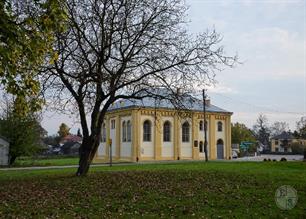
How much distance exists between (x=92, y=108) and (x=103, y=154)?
144ft

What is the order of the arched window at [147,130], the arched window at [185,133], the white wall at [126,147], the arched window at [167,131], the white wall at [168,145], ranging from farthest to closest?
the arched window at [185,133], the arched window at [167,131], the white wall at [168,145], the arched window at [147,130], the white wall at [126,147]

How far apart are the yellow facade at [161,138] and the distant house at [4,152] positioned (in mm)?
16519

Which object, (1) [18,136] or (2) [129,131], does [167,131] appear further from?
(1) [18,136]

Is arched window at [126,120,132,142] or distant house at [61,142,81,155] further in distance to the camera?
distant house at [61,142,81,155]

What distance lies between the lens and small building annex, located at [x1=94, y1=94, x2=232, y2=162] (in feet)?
187

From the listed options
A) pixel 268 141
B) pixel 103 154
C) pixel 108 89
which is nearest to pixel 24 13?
pixel 108 89

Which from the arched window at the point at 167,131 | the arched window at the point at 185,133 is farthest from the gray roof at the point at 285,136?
the arched window at the point at 167,131

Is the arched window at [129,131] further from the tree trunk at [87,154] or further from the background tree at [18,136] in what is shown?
the tree trunk at [87,154]

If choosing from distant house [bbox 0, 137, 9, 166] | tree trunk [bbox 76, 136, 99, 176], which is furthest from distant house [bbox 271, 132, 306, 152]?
tree trunk [bbox 76, 136, 99, 176]

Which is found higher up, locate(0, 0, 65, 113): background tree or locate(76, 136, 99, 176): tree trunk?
locate(0, 0, 65, 113): background tree

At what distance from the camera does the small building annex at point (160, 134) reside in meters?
56.9

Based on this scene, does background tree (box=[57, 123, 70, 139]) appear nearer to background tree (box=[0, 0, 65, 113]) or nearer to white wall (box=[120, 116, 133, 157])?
white wall (box=[120, 116, 133, 157])

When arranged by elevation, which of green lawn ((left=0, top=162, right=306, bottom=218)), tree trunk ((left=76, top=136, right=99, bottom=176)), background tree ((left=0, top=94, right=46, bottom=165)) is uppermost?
background tree ((left=0, top=94, right=46, bottom=165))

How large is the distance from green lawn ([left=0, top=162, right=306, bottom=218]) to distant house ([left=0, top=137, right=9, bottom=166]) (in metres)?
26.8
